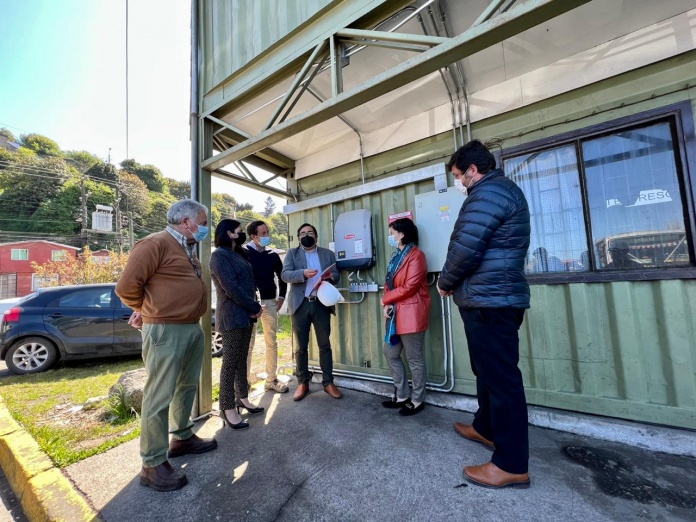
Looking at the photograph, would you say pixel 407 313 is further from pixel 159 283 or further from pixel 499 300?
pixel 159 283

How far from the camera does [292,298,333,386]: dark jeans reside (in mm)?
3072

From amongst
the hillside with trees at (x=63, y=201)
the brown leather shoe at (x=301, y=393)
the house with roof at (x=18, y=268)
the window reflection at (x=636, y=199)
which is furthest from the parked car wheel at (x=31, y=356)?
the house with roof at (x=18, y=268)

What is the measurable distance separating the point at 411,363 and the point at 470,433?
674mm

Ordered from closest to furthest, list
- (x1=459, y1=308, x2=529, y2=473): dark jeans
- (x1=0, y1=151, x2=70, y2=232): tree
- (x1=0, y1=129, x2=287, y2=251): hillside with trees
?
(x1=459, y1=308, x2=529, y2=473): dark jeans → (x1=0, y1=129, x2=287, y2=251): hillside with trees → (x1=0, y1=151, x2=70, y2=232): tree

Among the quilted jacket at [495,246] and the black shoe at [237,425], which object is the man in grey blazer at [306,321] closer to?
the black shoe at [237,425]

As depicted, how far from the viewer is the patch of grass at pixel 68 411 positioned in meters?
2.37

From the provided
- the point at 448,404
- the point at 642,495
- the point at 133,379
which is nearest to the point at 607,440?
the point at 642,495

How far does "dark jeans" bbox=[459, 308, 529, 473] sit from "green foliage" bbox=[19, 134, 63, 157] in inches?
2334

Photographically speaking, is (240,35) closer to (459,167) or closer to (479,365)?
(459,167)

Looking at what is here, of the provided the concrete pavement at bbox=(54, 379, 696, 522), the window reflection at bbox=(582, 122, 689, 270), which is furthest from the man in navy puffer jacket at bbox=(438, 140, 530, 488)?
the window reflection at bbox=(582, 122, 689, 270)

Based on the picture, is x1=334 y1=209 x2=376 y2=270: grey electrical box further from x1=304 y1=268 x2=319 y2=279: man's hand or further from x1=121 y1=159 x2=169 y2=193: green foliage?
x1=121 y1=159 x2=169 y2=193: green foliage

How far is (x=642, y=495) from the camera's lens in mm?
1546

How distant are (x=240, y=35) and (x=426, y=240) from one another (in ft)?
9.06

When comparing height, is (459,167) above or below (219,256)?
above
